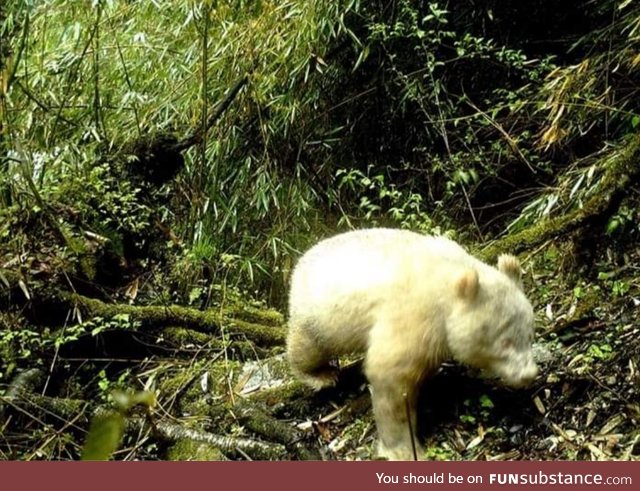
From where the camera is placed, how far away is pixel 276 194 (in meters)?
6.53

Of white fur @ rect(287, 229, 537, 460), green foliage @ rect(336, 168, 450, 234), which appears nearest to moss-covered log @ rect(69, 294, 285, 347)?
white fur @ rect(287, 229, 537, 460)

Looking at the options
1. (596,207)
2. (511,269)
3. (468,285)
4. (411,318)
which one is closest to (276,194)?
(596,207)

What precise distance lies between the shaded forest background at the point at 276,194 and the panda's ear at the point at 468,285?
598 millimetres

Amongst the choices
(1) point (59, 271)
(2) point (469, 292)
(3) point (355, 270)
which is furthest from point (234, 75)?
(2) point (469, 292)

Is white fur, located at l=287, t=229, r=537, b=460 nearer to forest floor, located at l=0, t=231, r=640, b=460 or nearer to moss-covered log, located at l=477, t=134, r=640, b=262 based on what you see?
forest floor, located at l=0, t=231, r=640, b=460

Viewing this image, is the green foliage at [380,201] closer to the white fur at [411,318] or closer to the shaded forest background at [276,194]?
the shaded forest background at [276,194]

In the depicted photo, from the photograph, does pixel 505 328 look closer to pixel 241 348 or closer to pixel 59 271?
pixel 241 348

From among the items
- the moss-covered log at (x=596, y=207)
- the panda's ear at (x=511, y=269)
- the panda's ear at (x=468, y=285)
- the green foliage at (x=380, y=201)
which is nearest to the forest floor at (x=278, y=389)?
the moss-covered log at (x=596, y=207)

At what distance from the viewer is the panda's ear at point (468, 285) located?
11.4 ft

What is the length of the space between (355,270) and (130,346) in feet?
6.06

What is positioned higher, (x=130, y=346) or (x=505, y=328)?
(x=505, y=328)

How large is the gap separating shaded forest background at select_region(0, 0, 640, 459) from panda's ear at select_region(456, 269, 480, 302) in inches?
23.5

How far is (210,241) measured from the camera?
650cm

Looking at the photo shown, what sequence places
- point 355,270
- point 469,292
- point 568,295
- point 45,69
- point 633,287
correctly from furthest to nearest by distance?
point 45,69
point 568,295
point 633,287
point 355,270
point 469,292
